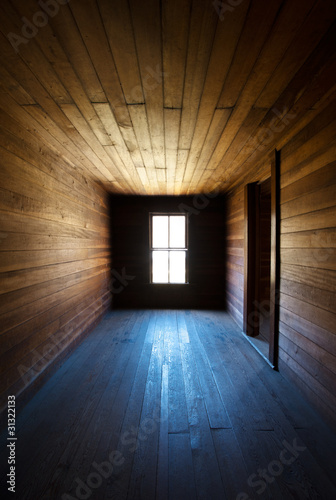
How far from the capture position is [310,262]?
5.84 ft

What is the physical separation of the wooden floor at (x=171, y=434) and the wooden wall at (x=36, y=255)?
38 cm

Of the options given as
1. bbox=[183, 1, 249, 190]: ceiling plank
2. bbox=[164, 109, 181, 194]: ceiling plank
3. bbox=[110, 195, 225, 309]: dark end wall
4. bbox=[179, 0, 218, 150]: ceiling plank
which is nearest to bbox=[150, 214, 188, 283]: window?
bbox=[110, 195, 225, 309]: dark end wall

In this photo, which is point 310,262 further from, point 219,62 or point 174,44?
point 174,44

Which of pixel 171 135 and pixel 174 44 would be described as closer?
pixel 174 44

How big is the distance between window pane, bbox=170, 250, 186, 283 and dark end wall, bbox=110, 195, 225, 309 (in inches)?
6.8

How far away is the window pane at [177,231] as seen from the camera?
4.93m

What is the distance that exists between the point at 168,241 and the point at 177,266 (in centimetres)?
59

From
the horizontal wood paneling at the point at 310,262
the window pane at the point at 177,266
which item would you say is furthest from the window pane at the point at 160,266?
the horizontal wood paneling at the point at 310,262

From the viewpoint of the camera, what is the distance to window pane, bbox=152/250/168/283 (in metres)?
4.95

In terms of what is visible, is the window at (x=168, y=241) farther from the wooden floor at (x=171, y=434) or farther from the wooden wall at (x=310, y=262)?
the wooden wall at (x=310, y=262)

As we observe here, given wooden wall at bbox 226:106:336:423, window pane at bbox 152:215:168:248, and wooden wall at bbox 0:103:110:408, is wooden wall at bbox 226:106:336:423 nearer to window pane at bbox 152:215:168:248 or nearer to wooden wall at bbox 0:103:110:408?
wooden wall at bbox 0:103:110:408

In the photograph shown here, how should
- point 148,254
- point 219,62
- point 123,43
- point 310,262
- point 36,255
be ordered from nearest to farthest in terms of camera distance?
point 123,43 < point 219,62 < point 310,262 < point 36,255 < point 148,254

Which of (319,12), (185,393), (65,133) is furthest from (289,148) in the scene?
(185,393)

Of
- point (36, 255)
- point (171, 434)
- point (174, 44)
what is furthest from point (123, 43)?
point (171, 434)
